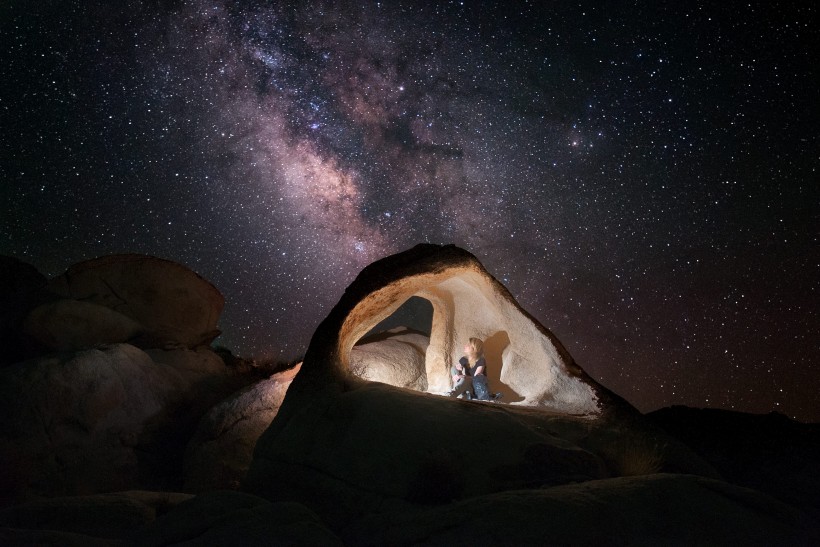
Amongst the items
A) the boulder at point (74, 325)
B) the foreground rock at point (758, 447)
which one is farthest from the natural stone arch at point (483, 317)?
the boulder at point (74, 325)

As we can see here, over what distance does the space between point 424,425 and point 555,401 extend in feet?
11.8

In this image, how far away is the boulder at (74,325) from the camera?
12.3 meters

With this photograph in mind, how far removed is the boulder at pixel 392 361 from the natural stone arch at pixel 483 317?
2.48 m

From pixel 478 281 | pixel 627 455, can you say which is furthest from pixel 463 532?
A: pixel 478 281

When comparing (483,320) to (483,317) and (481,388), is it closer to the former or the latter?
(483,317)

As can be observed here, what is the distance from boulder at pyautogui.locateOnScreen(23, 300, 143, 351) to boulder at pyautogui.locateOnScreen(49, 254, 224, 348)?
804 mm

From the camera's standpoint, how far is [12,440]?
9.16 m

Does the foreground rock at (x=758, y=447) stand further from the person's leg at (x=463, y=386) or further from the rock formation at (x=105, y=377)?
the rock formation at (x=105, y=377)

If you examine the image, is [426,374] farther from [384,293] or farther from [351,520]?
[351,520]

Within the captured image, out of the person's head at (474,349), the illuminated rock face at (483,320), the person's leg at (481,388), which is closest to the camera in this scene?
the illuminated rock face at (483,320)

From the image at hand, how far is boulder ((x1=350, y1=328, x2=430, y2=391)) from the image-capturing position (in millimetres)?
11594

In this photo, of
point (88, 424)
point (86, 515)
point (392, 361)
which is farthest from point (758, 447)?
point (88, 424)

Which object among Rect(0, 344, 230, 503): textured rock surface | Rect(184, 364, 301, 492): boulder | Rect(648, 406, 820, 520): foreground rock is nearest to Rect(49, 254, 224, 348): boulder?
Rect(0, 344, 230, 503): textured rock surface

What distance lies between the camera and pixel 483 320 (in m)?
10.9
